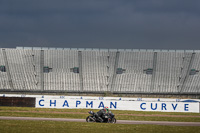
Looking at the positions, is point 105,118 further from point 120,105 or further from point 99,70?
point 99,70

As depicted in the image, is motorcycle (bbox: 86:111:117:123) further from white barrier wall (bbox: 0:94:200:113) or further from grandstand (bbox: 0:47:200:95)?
grandstand (bbox: 0:47:200:95)

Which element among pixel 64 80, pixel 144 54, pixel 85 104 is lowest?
pixel 85 104

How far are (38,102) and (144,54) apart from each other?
30208 mm

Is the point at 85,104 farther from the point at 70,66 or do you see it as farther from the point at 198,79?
the point at 198,79

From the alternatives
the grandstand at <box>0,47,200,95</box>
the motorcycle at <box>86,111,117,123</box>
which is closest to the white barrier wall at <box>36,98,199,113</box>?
the motorcycle at <box>86,111,117,123</box>

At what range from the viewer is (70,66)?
65125 mm

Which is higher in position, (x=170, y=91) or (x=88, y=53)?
(x=88, y=53)

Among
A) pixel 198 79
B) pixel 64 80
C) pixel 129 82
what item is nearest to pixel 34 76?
pixel 64 80

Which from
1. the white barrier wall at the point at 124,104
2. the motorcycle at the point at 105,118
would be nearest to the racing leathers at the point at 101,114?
the motorcycle at the point at 105,118

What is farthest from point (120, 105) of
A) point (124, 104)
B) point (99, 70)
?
point (99, 70)

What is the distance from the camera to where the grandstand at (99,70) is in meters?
63.8

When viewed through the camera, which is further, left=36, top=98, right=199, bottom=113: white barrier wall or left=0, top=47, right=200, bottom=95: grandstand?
left=0, top=47, right=200, bottom=95: grandstand

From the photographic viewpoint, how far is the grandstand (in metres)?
63.8

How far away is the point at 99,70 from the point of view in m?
64.9
